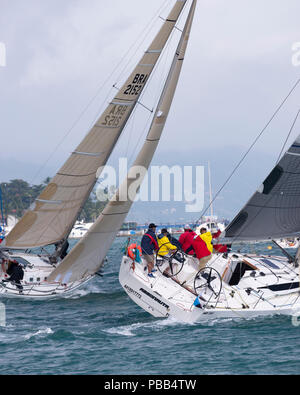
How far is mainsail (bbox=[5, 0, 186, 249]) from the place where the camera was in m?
21.3

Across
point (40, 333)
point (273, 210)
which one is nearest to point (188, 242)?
point (273, 210)

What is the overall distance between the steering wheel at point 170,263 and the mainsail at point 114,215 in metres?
2.19

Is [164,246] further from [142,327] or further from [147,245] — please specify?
[142,327]

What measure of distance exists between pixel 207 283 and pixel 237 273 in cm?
133

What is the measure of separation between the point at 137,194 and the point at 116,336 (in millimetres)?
5451

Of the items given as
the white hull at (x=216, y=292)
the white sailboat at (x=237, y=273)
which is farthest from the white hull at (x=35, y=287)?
the white hull at (x=216, y=292)

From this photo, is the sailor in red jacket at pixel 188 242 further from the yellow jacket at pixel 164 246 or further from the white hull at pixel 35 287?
the white hull at pixel 35 287

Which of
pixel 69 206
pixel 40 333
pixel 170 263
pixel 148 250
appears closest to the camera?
pixel 40 333

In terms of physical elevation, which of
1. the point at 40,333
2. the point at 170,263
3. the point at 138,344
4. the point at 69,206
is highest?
the point at 170,263

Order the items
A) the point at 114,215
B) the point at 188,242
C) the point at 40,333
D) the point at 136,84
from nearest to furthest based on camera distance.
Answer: the point at 40,333, the point at 188,242, the point at 114,215, the point at 136,84

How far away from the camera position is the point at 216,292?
51.7 ft

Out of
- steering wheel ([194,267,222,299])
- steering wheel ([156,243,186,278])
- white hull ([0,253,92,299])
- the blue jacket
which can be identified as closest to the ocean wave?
steering wheel ([194,267,222,299])

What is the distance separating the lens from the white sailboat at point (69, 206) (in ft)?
64.8
